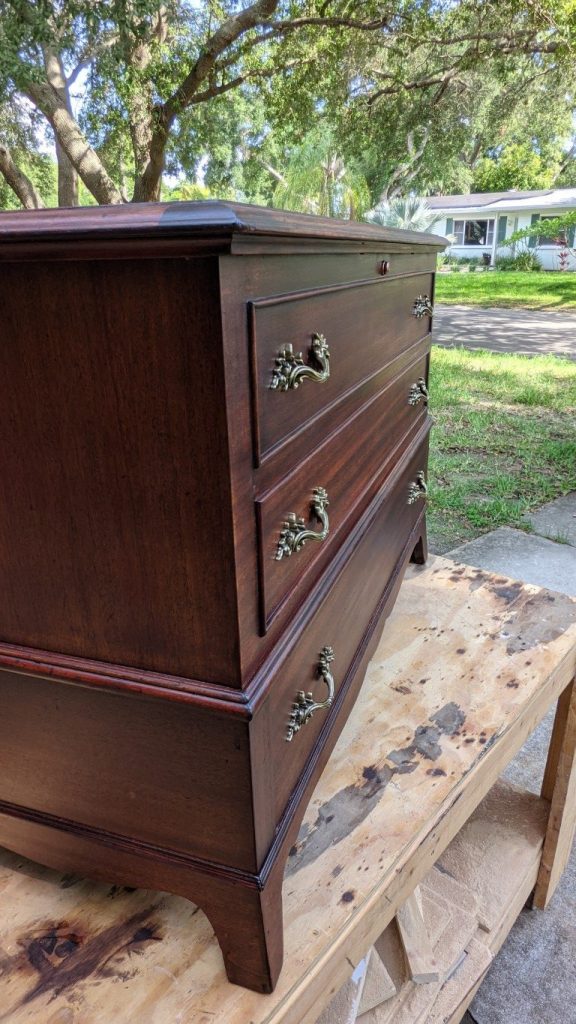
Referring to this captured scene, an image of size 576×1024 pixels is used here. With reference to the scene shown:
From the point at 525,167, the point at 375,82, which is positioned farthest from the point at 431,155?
the point at 525,167

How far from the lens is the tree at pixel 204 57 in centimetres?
Result: 623

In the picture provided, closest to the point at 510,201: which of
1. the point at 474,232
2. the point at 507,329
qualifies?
the point at 474,232

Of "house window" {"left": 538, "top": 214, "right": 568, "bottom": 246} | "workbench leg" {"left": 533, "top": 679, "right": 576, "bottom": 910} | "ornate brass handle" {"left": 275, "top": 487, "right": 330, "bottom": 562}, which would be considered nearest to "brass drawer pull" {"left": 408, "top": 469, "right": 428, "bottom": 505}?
"workbench leg" {"left": 533, "top": 679, "right": 576, "bottom": 910}

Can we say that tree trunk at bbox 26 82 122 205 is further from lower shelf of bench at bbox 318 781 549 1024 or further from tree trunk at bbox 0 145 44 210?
lower shelf of bench at bbox 318 781 549 1024

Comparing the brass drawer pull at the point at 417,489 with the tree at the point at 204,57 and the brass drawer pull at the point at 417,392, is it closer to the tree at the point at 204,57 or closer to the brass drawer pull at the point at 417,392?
the brass drawer pull at the point at 417,392

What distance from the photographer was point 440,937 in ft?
4.42

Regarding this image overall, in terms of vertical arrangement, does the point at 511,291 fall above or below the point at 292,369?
below

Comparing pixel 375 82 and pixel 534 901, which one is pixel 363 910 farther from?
pixel 375 82

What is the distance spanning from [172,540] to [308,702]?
14.1 inches

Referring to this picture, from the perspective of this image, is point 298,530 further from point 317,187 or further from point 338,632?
point 317,187

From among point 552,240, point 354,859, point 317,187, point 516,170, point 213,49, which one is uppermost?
point 516,170

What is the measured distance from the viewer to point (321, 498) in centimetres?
88

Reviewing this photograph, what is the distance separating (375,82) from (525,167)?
2017 centimetres

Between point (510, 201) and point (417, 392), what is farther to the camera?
point (510, 201)
